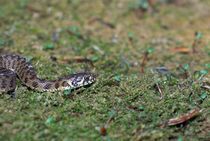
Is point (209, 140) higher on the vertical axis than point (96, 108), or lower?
lower

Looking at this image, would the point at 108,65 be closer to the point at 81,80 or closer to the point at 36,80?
the point at 81,80

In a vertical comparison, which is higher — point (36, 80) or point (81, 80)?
point (36, 80)

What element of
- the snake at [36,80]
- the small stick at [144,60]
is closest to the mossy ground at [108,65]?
the small stick at [144,60]

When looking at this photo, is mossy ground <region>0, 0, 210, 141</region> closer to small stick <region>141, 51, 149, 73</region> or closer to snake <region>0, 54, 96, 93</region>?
small stick <region>141, 51, 149, 73</region>

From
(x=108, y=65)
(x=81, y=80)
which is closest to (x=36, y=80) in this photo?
(x=81, y=80)

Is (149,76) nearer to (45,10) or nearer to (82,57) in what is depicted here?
(82,57)

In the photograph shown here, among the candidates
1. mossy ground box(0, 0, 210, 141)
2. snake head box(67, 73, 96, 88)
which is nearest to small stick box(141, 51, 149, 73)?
mossy ground box(0, 0, 210, 141)

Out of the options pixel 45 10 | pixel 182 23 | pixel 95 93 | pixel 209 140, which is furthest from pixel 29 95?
pixel 182 23
